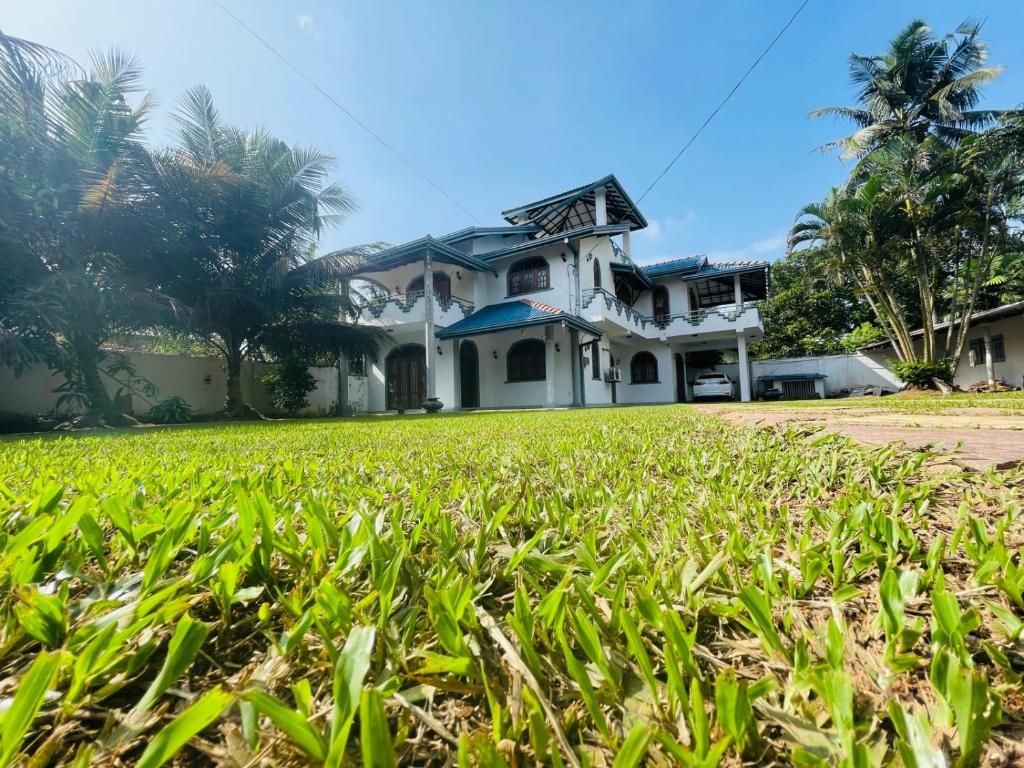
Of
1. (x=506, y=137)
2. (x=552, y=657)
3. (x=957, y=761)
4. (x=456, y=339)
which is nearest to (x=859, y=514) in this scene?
(x=957, y=761)

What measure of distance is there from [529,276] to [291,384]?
7.66 m

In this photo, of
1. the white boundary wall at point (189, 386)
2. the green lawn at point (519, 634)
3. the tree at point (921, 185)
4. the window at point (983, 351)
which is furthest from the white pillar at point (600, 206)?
the green lawn at point (519, 634)

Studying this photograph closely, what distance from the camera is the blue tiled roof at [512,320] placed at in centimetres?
1105

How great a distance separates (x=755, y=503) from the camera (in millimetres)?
1069

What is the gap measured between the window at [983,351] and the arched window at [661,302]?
10632 mm

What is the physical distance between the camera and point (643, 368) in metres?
16.8

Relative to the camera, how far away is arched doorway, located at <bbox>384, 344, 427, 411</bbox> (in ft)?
44.3

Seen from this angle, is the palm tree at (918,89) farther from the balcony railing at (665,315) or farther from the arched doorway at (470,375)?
the arched doorway at (470,375)

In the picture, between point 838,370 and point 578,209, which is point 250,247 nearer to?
point 578,209

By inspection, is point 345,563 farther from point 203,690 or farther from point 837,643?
point 837,643

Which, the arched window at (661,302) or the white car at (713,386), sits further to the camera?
the arched window at (661,302)

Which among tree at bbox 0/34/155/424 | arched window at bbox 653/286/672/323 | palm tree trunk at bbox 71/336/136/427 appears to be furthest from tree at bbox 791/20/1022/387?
palm tree trunk at bbox 71/336/136/427

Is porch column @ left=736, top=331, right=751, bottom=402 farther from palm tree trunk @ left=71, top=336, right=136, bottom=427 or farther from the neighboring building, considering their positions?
palm tree trunk @ left=71, top=336, right=136, bottom=427

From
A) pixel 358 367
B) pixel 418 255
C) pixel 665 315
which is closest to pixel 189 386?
pixel 358 367
